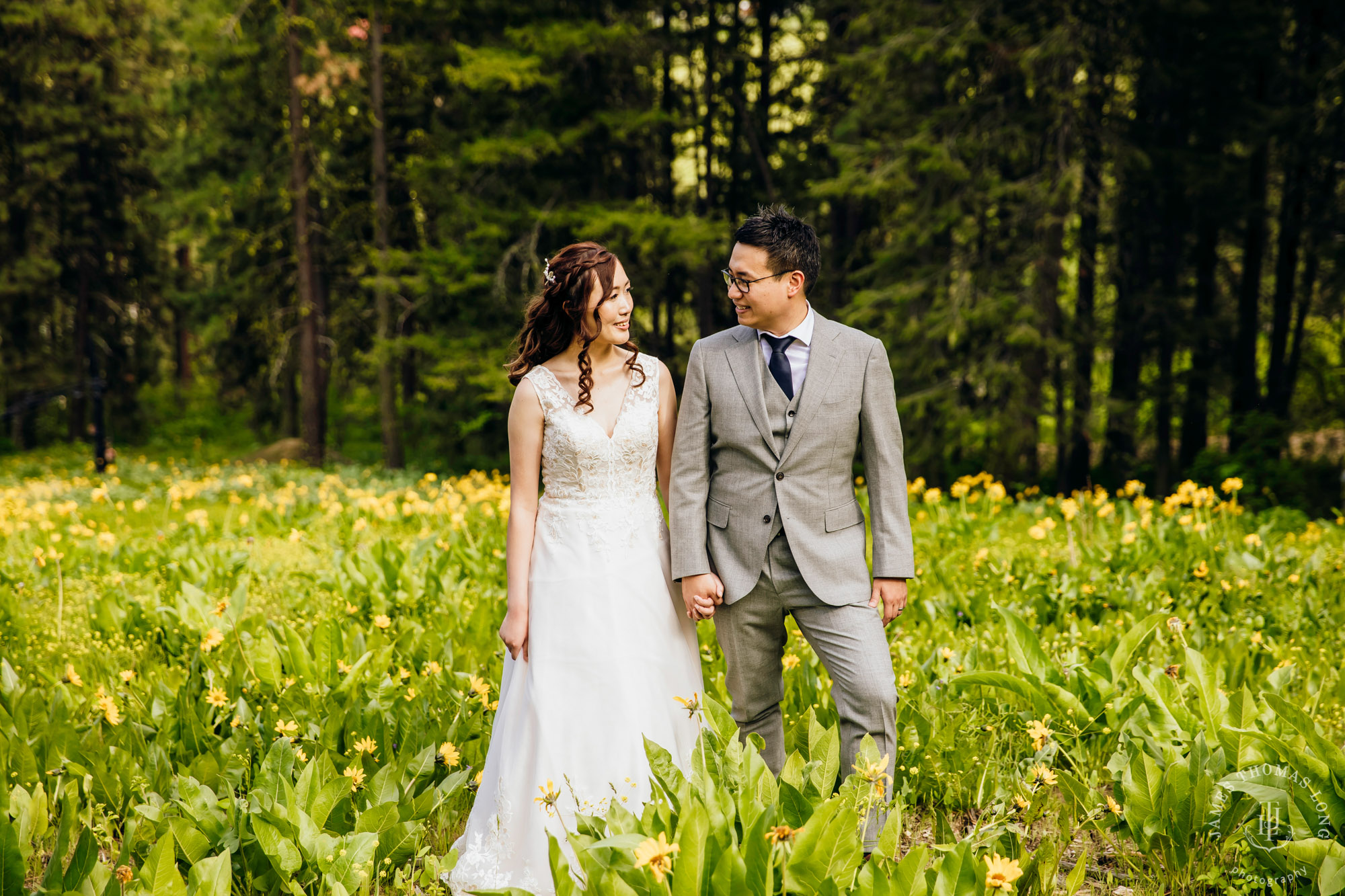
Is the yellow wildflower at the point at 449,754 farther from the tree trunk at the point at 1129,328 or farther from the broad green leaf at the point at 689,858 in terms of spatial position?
the tree trunk at the point at 1129,328

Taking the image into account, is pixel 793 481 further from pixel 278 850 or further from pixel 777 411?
pixel 278 850

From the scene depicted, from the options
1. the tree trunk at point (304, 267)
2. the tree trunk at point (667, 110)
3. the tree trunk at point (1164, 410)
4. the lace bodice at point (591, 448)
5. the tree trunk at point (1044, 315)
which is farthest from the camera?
the tree trunk at point (304, 267)

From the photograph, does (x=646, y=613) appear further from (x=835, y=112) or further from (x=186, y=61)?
(x=186, y=61)

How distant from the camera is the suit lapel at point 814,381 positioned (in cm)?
289

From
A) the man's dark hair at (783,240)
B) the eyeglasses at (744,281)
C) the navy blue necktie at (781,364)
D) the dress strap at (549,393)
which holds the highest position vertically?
the man's dark hair at (783,240)

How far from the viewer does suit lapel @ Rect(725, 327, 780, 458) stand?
114 inches

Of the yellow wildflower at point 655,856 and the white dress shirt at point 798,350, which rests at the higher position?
the white dress shirt at point 798,350

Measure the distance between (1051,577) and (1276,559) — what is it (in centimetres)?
167

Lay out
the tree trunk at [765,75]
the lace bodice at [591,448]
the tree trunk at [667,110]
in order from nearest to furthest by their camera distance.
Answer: the lace bodice at [591,448], the tree trunk at [667,110], the tree trunk at [765,75]

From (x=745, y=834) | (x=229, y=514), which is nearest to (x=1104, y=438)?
(x=229, y=514)

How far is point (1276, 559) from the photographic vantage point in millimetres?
5816

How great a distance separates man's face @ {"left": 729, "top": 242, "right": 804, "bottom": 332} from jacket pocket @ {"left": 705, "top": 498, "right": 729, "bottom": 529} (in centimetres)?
59

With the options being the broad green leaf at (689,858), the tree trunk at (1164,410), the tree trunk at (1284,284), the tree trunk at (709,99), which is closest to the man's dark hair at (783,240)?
the broad green leaf at (689,858)

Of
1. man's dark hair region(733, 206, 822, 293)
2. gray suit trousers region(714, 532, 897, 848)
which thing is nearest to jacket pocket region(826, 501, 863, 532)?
gray suit trousers region(714, 532, 897, 848)
